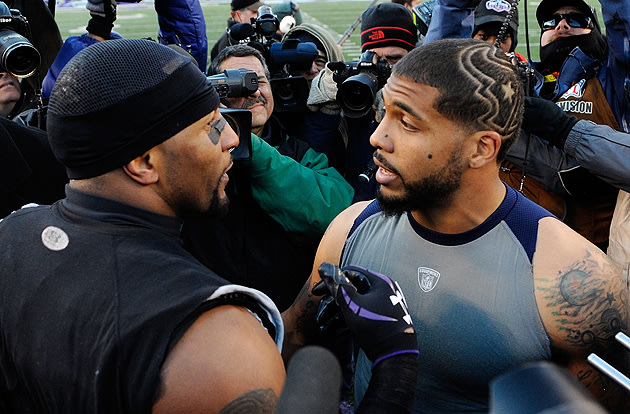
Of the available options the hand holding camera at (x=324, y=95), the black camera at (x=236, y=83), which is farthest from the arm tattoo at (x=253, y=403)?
the hand holding camera at (x=324, y=95)

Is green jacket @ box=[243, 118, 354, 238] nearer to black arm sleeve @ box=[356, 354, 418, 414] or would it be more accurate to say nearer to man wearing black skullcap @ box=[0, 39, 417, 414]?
man wearing black skullcap @ box=[0, 39, 417, 414]

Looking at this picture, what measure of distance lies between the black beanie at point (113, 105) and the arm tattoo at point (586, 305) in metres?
1.21

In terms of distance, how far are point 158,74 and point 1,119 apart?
4.36 feet

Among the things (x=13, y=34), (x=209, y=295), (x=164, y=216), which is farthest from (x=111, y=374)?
(x=13, y=34)

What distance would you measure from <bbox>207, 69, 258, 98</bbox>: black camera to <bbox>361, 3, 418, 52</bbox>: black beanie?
4.23 feet

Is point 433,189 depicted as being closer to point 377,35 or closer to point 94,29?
point 377,35

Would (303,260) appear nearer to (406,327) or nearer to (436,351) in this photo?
(436,351)

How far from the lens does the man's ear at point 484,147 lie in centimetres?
197

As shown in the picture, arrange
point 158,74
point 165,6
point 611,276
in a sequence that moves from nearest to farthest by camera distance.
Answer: point 158,74 → point 611,276 → point 165,6

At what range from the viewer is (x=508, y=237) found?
6.22 feet

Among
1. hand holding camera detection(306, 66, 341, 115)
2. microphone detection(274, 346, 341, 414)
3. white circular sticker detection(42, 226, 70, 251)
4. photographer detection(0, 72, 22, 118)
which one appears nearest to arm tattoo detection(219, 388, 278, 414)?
microphone detection(274, 346, 341, 414)

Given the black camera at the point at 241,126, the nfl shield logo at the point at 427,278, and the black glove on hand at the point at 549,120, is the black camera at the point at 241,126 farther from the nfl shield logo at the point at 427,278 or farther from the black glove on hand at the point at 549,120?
the black glove on hand at the point at 549,120

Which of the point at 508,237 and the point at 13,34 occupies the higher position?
the point at 508,237

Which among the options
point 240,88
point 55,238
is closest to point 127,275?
point 55,238
